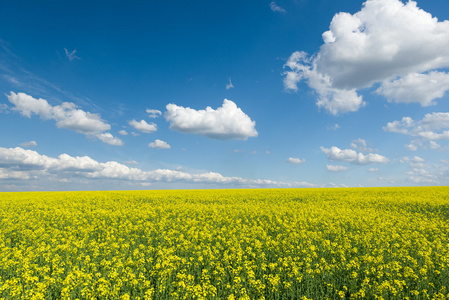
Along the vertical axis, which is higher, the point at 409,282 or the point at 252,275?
A: the point at 252,275

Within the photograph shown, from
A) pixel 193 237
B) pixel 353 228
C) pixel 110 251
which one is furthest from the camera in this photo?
pixel 353 228

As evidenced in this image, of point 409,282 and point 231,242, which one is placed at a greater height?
point 231,242

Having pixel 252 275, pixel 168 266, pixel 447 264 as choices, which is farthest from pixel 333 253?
pixel 168 266

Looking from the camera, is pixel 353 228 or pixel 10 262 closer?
pixel 10 262

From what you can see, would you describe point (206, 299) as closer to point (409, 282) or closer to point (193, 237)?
point (193, 237)

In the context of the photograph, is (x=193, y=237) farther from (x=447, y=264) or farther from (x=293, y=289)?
(x=447, y=264)

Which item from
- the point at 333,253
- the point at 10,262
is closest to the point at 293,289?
the point at 333,253

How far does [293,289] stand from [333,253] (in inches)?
161

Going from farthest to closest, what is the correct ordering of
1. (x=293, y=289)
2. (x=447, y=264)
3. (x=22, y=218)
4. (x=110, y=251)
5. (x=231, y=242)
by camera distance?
(x=22, y=218)
(x=231, y=242)
(x=110, y=251)
(x=447, y=264)
(x=293, y=289)

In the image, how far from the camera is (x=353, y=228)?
1562 cm

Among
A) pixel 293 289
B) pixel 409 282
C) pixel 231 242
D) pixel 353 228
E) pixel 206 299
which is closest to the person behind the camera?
pixel 206 299

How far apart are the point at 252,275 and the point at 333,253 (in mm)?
5002

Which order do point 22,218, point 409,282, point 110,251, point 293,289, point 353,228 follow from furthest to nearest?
point 22,218
point 353,228
point 110,251
point 409,282
point 293,289

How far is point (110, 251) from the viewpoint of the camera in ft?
34.2
